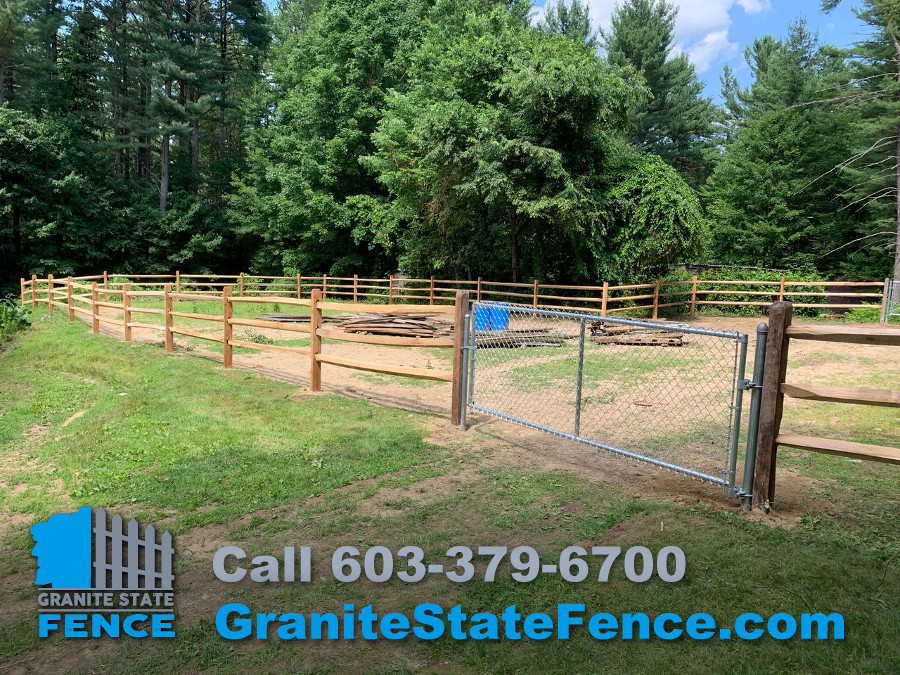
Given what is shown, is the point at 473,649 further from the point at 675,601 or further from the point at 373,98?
the point at 373,98

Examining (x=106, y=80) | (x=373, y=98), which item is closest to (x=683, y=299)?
(x=373, y=98)

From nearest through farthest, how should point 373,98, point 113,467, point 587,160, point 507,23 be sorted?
point 113,467 < point 587,160 < point 507,23 < point 373,98

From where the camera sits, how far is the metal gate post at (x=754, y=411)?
13.5 feet

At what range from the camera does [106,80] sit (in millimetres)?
34531

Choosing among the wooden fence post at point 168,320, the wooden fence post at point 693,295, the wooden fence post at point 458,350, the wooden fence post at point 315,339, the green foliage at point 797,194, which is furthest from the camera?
the green foliage at point 797,194

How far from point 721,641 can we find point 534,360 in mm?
8720

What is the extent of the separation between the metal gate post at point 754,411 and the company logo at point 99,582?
11.9 ft

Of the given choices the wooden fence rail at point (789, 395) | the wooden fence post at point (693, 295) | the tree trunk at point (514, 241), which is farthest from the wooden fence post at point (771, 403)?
the wooden fence post at point (693, 295)

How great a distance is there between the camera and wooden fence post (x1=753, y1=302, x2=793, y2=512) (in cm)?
408

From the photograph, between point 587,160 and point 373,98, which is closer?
point 587,160

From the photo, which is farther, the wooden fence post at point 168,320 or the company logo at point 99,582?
the wooden fence post at point 168,320

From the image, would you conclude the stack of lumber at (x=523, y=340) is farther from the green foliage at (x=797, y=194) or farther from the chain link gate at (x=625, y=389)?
the green foliage at (x=797, y=194)

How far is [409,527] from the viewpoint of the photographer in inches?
162

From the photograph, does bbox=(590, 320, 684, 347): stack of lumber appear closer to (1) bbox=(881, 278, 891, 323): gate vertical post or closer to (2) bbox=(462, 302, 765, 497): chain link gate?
(2) bbox=(462, 302, 765, 497): chain link gate
